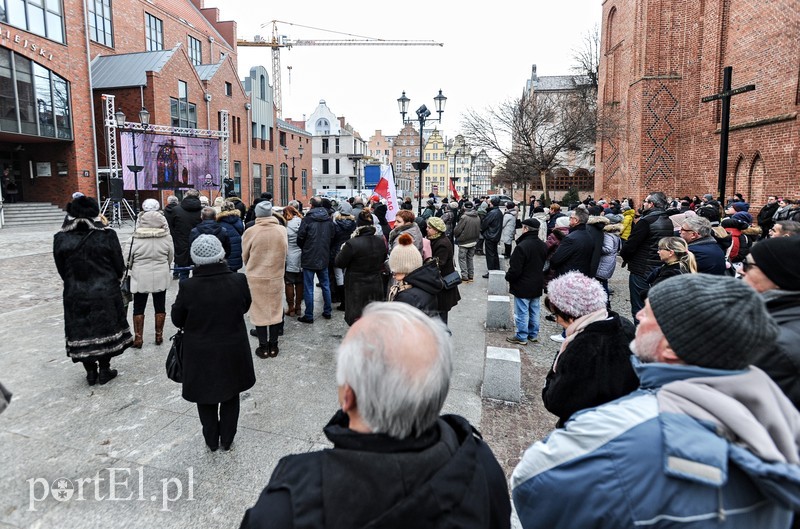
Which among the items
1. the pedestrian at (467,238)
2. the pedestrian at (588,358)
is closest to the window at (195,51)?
the pedestrian at (467,238)

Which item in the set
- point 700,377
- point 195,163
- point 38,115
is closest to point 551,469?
point 700,377

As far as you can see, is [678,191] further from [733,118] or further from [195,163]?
[195,163]

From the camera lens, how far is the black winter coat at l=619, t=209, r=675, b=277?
7023 mm

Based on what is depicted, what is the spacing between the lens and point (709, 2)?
21.8 metres

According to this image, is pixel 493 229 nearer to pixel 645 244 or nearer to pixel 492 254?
pixel 492 254

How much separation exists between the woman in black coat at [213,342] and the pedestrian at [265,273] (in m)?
2.27

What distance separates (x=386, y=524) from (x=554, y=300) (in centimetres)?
219

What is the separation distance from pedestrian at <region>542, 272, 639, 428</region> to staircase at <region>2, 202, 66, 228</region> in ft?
83.6

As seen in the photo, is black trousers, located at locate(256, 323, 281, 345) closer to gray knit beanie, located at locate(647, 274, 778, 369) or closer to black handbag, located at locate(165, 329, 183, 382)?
black handbag, located at locate(165, 329, 183, 382)

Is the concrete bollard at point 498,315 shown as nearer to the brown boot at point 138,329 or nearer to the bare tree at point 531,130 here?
the brown boot at point 138,329

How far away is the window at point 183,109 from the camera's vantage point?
30609 mm

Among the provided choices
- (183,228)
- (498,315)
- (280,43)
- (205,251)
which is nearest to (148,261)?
(205,251)

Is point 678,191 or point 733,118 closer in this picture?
point 733,118

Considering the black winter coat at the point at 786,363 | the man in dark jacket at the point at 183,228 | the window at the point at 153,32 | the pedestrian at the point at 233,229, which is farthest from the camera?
the window at the point at 153,32
